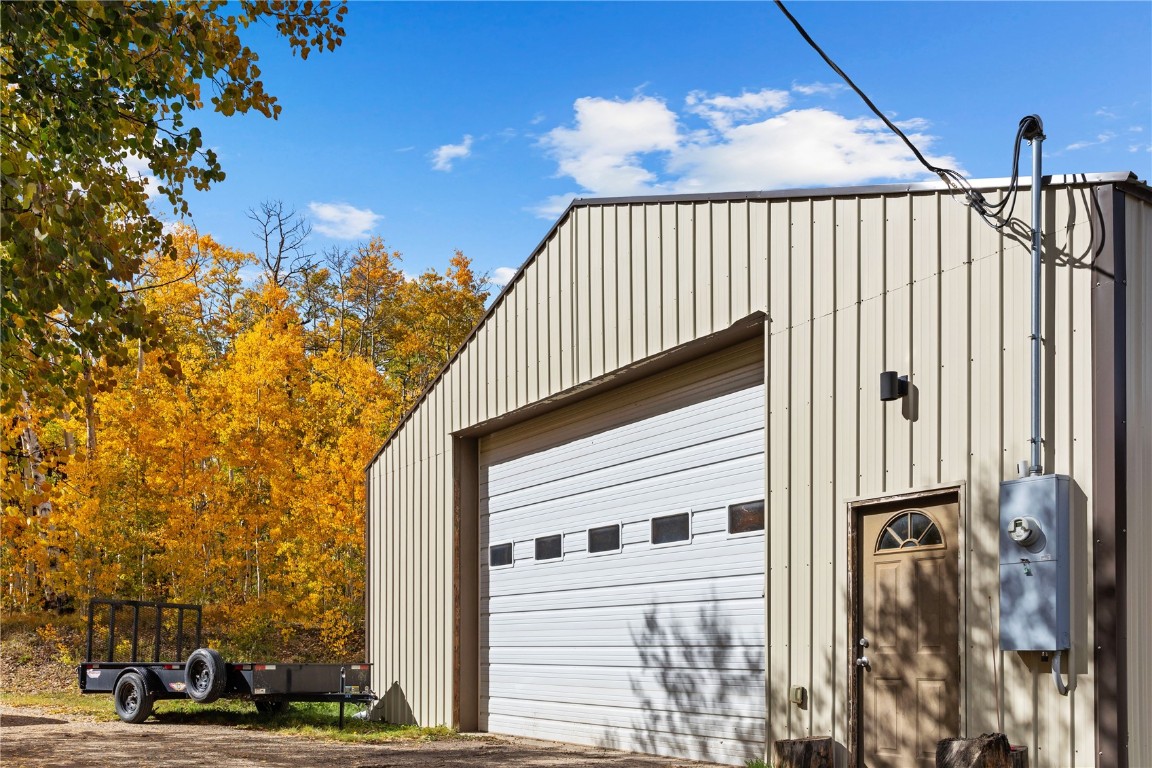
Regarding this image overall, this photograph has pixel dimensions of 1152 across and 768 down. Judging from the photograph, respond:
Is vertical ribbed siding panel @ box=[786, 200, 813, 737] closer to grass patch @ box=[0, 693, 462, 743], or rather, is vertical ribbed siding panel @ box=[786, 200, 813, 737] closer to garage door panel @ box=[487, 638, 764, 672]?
garage door panel @ box=[487, 638, 764, 672]

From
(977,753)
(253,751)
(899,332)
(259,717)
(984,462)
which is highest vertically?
(899,332)

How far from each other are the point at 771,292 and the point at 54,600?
867 inches

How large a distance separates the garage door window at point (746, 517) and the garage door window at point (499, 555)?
4636 mm

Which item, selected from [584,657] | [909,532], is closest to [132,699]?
[584,657]

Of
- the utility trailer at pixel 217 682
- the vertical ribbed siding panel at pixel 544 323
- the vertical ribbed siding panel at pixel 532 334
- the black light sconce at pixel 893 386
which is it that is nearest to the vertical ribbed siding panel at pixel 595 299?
the vertical ribbed siding panel at pixel 544 323

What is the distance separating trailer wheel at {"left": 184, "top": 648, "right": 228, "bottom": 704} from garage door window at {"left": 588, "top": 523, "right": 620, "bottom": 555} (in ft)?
18.0

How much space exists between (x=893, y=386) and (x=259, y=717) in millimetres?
11796

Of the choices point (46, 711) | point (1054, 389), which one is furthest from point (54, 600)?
point (1054, 389)

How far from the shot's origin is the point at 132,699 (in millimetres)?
16438

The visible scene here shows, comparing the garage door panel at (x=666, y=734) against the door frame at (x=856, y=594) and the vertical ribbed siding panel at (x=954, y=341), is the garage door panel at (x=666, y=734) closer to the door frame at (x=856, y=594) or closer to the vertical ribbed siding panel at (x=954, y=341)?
the door frame at (x=856, y=594)

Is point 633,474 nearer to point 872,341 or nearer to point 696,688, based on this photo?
point 696,688

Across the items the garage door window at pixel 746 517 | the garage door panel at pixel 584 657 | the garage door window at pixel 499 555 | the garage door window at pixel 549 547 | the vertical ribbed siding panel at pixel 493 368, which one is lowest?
the garage door panel at pixel 584 657

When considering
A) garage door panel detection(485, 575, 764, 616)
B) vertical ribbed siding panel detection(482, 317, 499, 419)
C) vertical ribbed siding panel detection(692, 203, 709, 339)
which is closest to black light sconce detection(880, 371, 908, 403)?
vertical ribbed siding panel detection(692, 203, 709, 339)

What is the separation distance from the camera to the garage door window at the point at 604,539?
12586 millimetres
